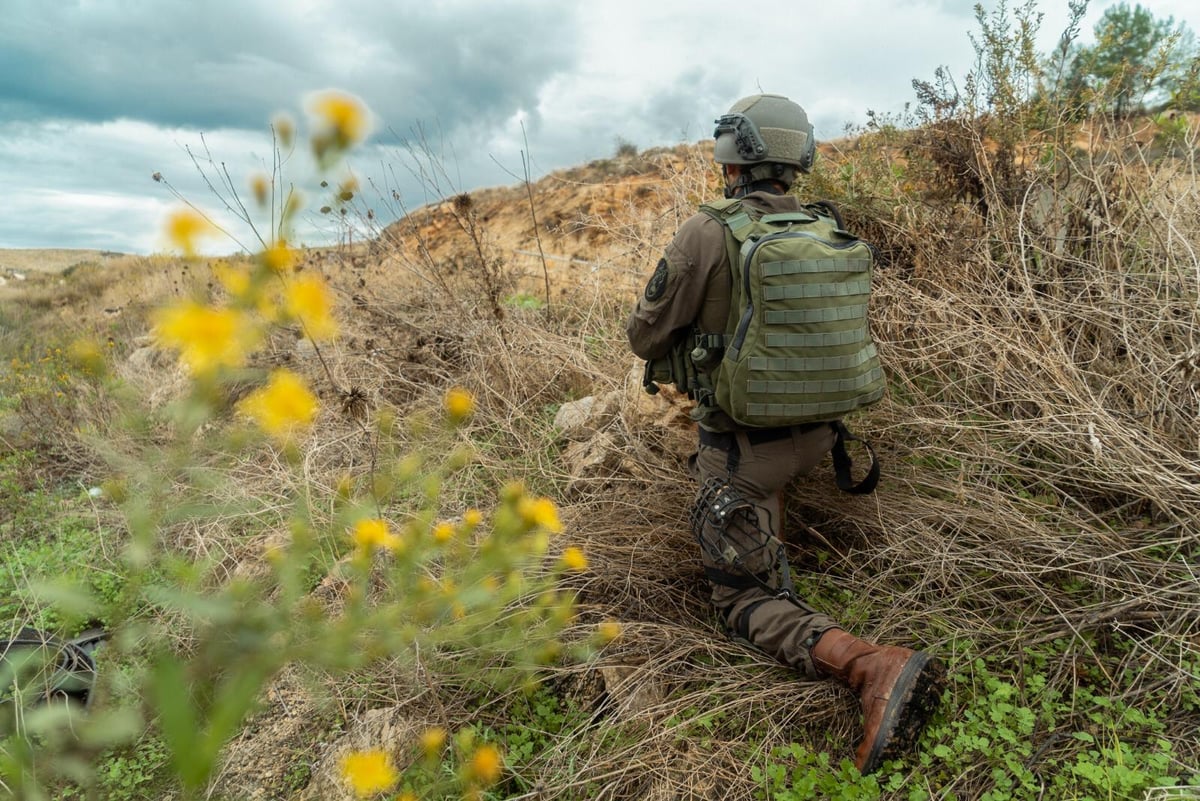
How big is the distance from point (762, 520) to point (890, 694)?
70 centimetres

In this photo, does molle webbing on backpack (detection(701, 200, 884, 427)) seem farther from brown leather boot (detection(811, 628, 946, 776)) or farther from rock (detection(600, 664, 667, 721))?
rock (detection(600, 664, 667, 721))

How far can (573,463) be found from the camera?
10.5ft

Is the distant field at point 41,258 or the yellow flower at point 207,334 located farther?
the distant field at point 41,258

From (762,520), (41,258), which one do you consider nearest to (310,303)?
(762,520)

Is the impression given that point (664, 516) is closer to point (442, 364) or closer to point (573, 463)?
point (573, 463)

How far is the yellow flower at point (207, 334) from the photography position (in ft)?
1.73

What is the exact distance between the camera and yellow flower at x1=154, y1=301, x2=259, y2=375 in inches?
20.7

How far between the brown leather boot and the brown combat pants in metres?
0.25

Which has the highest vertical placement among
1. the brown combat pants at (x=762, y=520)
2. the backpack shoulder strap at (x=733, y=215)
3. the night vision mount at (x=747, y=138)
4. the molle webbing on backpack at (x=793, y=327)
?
the night vision mount at (x=747, y=138)

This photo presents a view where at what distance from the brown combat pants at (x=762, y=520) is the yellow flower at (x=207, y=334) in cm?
197

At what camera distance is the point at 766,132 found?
233 cm

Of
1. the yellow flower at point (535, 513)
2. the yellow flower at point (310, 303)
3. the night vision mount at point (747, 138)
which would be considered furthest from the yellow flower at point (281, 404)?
the night vision mount at point (747, 138)

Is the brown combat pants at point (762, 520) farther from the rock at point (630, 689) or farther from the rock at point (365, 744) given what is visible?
the rock at point (365, 744)

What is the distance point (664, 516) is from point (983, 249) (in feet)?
6.44
